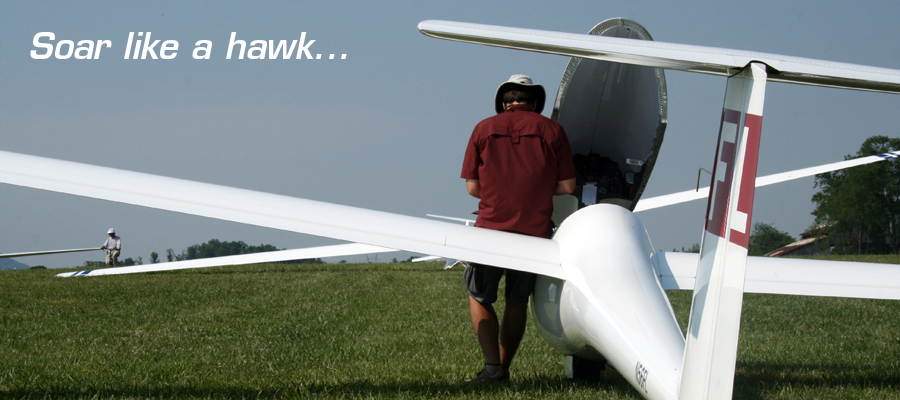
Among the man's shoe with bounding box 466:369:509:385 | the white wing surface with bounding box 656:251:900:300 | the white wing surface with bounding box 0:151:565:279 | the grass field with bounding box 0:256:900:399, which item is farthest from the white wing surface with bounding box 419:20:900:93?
the man's shoe with bounding box 466:369:509:385

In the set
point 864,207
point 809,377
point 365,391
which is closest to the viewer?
point 365,391

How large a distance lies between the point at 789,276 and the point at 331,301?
23.5 feet

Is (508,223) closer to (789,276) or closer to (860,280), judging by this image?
(789,276)

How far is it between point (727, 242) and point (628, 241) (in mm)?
1164

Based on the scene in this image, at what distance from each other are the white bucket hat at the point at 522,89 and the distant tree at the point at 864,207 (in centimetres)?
6861

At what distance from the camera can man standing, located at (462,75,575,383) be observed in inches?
153

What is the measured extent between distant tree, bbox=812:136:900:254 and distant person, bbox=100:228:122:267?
61782 millimetres

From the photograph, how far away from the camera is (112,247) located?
81.4 ft

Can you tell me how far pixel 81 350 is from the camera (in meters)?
5.79

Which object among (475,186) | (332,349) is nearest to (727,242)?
(475,186)

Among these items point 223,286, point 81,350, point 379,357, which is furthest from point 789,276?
point 223,286

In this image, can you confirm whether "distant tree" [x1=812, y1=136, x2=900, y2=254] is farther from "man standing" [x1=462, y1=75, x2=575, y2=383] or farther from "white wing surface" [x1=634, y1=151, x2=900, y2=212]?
"man standing" [x1=462, y1=75, x2=575, y2=383]

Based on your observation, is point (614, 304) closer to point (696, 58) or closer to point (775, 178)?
point (696, 58)

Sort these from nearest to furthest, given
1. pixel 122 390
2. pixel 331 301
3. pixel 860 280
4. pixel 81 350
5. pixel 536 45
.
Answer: pixel 536 45
pixel 860 280
pixel 122 390
pixel 81 350
pixel 331 301
